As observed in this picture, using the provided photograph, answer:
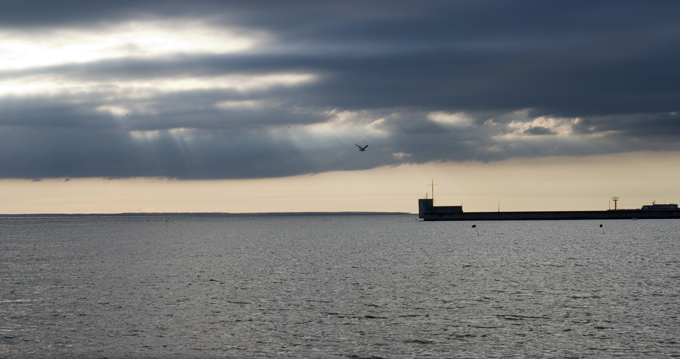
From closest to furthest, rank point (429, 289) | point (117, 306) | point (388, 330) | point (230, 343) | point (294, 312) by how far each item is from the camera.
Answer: point (230, 343)
point (388, 330)
point (294, 312)
point (117, 306)
point (429, 289)

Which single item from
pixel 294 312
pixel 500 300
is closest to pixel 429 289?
pixel 500 300

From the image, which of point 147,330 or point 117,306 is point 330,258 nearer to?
point 117,306

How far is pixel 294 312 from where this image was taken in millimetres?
49312

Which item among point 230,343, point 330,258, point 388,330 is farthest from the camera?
point 330,258

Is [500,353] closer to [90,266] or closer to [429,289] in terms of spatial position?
[429,289]

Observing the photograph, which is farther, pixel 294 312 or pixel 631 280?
pixel 631 280

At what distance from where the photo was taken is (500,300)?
54812 mm

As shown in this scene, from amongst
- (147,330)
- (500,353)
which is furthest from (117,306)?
(500,353)

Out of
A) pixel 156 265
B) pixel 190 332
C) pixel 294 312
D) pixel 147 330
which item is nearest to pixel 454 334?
pixel 294 312

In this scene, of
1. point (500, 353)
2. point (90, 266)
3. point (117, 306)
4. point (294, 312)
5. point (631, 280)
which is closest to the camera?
point (500, 353)

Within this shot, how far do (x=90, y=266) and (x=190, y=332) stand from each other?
186 feet

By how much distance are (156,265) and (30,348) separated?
2228 inches

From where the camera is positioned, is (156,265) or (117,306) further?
(156,265)

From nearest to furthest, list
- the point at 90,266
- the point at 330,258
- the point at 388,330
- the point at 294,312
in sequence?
the point at 388,330 < the point at 294,312 < the point at 90,266 < the point at 330,258
